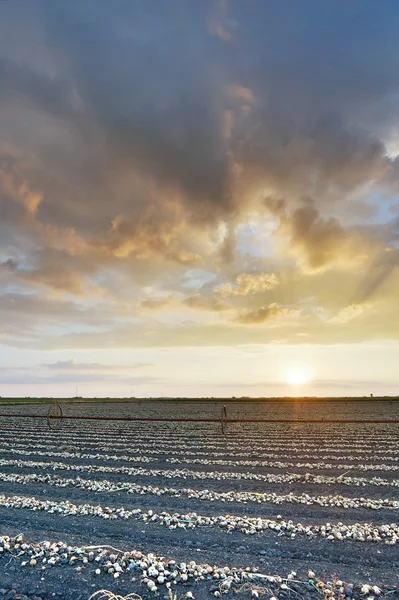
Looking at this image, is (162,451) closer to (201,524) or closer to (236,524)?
(201,524)

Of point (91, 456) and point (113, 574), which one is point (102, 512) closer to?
point (113, 574)

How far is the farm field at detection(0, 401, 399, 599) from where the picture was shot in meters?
7.54

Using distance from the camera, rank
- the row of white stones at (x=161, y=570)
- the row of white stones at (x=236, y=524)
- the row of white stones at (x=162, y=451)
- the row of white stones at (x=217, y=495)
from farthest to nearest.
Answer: the row of white stones at (x=162, y=451) < the row of white stones at (x=217, y=495) < the row of white stones at (x=236, y=524) < the row of white stones at (x=161, y=570)

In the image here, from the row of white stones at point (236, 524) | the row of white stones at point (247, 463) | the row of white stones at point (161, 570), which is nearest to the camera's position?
the row of white stones at point (161, 570)

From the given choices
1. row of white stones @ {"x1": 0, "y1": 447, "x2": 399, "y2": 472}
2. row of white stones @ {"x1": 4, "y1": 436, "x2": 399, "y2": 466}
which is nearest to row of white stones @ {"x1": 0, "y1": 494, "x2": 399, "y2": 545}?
row of white stones @ {"x1": 0, "y1": 447, "x2": 399, "y2": 472}

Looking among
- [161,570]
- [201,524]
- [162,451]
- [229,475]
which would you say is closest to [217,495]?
[201,524]

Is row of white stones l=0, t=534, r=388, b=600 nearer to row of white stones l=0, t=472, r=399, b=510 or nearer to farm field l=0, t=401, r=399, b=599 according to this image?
farm field l=0, t=401, r=399, b=599

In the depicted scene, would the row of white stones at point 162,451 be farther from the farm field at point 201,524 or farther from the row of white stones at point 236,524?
the row of white stones at point 236,524

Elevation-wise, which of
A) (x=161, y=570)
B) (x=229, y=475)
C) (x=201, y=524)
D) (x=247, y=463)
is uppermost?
(x=161, y=570)

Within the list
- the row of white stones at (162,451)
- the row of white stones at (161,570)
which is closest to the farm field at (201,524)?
the row of white stones at (161,570)

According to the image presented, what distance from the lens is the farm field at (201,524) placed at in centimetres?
754

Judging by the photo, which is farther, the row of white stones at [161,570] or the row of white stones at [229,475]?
the row of white stones at [229,475]

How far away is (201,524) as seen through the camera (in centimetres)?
1048

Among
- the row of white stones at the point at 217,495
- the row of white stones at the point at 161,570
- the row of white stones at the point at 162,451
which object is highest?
the row of white stones at the point at 161,570
